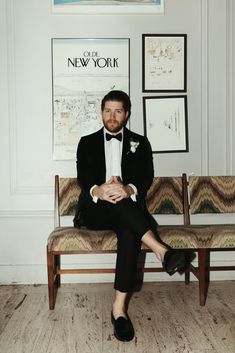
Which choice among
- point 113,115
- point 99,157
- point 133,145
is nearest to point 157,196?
point 133,145

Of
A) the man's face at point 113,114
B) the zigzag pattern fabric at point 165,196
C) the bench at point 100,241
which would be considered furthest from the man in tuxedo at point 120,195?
the zigzag pattern fabric at point 165,196

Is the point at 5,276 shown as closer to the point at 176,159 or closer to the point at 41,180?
the point at 41,180

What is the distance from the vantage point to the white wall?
11.9 feet

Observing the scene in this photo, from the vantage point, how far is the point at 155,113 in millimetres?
3695

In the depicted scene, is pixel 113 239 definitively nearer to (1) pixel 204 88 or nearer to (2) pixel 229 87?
(1) pixel 204 88

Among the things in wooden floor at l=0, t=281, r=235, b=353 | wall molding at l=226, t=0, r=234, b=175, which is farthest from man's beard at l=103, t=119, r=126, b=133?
wooden floor at l=0, t=281, r=235, b=353

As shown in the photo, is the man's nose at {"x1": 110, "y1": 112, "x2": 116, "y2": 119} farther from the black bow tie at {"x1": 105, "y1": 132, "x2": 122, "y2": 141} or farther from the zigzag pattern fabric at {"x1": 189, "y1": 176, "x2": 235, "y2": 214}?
the zigzag pattern fabric at {"x1": 189, "y1": 176, "x2": 235, "y2": 214}

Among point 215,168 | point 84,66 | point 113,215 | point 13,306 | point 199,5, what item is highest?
point 199,5

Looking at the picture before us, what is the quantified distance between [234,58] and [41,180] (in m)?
1.94

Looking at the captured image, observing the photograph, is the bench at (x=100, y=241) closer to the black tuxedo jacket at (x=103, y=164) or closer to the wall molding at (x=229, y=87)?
the black tuxedo jacket at (x=103, y=164)

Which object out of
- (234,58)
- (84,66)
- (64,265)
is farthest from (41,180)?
(234,58)

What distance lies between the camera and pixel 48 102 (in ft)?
12.0

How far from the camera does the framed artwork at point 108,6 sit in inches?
142

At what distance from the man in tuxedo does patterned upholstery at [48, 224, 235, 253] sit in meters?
0.09
